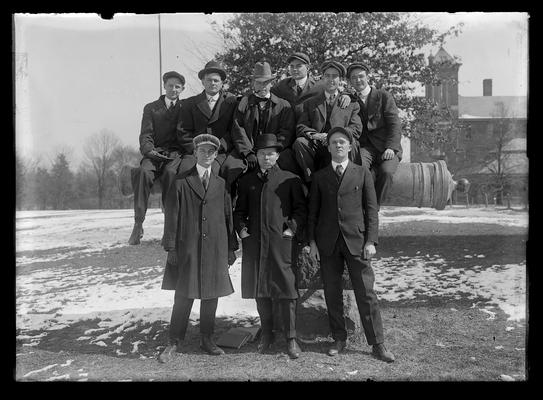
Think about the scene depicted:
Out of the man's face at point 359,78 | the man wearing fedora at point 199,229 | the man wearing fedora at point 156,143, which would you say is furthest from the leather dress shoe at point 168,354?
the man's face at point 359,78

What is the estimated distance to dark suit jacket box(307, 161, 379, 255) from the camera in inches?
209

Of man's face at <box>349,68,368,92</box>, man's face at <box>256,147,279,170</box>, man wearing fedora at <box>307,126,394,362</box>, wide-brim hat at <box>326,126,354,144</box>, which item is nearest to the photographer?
wide-brim hat at <box>326,126,354,144</box>

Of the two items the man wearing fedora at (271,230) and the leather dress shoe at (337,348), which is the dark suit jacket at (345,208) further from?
the leather dress shoe at (337,348)

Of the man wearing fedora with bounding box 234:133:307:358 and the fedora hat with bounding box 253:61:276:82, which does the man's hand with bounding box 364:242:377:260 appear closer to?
the man wearing fedora with bounding box 234:133:307:358

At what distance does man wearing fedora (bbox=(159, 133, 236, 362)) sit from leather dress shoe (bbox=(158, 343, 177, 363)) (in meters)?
0.01

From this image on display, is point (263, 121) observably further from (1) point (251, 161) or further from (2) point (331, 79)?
(2) point (331, 79)

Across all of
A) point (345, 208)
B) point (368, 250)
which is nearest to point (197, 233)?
point (345, 208)

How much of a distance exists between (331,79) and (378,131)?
0.83 m

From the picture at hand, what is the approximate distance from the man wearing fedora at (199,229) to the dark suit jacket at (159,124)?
64 cm

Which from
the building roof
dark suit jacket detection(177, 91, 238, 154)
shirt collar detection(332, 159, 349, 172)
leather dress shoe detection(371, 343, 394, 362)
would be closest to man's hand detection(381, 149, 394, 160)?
shirt collar detection(332, 159, 349, 172)

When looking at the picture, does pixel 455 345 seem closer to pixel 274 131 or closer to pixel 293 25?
pixel 274 131

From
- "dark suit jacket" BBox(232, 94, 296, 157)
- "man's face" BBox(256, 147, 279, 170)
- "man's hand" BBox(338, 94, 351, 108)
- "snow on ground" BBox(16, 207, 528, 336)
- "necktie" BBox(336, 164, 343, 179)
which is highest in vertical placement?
"man's hand" BBox(338, 94, 351, 108)

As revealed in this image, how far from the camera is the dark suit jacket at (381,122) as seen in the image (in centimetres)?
570

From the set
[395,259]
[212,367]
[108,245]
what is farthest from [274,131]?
[108,245]
